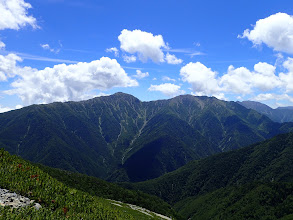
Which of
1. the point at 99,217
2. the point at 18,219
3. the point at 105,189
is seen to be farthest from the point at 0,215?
the point at 105,189

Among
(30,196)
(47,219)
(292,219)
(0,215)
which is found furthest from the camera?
(292,219)

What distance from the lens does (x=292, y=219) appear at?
196625 millimetres

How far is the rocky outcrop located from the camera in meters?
23.3

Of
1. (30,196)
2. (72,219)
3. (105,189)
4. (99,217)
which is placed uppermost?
(30,196)

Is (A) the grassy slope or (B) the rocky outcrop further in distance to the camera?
(A) the grassy slope

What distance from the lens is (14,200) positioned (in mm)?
24344

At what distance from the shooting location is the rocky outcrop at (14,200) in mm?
23295

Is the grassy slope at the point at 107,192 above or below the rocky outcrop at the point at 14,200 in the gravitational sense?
below

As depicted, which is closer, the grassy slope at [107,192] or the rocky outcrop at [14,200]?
the rocky outcrop at [14,200]

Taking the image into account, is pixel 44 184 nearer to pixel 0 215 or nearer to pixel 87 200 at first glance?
pixel 87 200

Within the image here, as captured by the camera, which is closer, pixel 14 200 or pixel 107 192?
pixel 14 200

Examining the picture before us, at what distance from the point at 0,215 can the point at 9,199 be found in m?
5.64

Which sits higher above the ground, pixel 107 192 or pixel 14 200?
pixel 14 200

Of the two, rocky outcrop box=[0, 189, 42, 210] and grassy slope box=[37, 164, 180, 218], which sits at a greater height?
rocky outcrop box=[0, 189, 42, 210]
